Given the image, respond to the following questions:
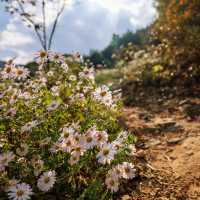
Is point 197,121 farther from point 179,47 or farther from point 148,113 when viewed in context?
point 179,47

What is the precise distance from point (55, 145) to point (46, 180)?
34 centimetres

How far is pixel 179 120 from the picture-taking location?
27.1ft

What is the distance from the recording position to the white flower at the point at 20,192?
3.37 metres

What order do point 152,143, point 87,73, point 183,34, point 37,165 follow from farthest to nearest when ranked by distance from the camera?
point 183,34 < point 152,143 < point 87,73 < point 37,165

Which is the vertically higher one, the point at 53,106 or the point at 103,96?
the point at 103,96

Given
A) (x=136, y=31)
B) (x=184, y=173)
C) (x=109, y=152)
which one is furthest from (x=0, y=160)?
(x=136, y=31)

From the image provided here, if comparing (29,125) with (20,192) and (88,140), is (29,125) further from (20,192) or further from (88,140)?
(20,192)

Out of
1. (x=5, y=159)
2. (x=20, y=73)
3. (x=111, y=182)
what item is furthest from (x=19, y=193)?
(x=20, y=73)

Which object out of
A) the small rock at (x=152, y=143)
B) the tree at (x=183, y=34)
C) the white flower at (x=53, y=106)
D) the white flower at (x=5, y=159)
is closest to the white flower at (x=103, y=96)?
the white flower at (x=53, y=106)

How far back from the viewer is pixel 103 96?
4.81m

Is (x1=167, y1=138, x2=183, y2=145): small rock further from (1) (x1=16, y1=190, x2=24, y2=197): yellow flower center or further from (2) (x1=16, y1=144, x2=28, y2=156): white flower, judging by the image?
(1) (x1=16, y1=190, x2=24, y2=197): yellow flower center

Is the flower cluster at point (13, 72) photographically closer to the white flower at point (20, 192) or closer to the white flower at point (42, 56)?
the white flower at point (42, 56)

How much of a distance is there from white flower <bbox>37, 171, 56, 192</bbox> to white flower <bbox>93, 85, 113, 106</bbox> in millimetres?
1283

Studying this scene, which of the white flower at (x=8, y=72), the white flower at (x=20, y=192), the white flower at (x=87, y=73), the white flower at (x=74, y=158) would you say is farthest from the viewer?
the white flower at (x=87, y=73)
